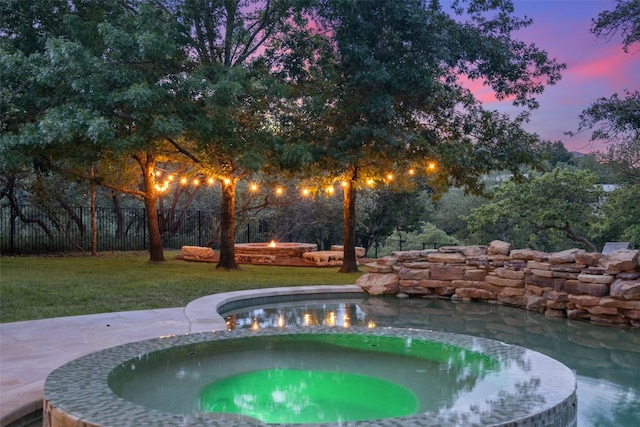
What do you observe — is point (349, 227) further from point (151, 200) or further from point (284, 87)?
point (151, 200)

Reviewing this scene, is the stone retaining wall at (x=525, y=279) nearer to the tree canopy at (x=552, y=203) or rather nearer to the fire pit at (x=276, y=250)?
the fire pit at (x=276, y=250)

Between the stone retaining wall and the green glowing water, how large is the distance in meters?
5.17

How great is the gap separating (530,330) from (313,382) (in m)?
4.40

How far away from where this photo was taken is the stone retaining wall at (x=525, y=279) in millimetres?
8539

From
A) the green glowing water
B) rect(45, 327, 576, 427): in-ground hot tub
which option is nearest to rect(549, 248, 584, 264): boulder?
rect(45, 327, 576, 427): in-ground hot tub

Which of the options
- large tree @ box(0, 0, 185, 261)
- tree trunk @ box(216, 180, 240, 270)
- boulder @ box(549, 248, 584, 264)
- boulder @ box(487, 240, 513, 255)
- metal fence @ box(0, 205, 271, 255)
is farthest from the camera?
metal fence @ box(0, 205, 271, 255)

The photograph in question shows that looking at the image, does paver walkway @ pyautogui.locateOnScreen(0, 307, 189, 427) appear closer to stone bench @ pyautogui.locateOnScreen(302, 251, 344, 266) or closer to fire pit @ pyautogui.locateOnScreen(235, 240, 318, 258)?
stone bench @ pyautogui.locateOnScreen(302, 251, 344, 266)

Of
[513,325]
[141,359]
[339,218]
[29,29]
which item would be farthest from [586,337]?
[339,218]

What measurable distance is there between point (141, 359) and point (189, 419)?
190 centimetres

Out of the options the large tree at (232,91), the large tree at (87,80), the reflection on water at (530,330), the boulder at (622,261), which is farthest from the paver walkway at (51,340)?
the boulder at (622,261)

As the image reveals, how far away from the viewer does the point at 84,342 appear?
249 inches

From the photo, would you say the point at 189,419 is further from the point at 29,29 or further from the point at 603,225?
the point at 603,225

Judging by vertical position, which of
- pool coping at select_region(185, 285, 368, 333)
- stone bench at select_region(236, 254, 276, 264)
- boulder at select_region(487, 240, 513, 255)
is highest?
boulder at select_region(487, 240, 513, 255)

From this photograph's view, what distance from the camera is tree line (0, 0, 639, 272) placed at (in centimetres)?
1134
